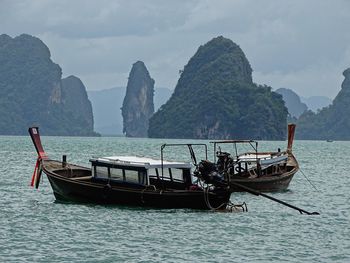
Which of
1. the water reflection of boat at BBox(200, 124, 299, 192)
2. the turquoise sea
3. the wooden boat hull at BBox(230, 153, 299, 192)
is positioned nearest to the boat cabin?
the turquoise sea

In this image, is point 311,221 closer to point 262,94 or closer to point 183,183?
point 183,183

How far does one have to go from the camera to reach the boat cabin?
27938mm

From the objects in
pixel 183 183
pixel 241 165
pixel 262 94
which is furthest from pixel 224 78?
pixel 183 183

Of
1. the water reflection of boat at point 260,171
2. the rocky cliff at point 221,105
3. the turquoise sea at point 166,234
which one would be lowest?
the turquoise sea at point 166,234

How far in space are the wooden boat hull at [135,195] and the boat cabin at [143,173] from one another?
0.31 meters

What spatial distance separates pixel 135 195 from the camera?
90.8 feet

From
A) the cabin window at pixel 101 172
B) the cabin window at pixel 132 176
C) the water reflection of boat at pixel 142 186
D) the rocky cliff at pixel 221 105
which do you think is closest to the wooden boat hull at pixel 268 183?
the water reflection of boat at pixel 142 186

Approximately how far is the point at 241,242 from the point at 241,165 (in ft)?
57.1

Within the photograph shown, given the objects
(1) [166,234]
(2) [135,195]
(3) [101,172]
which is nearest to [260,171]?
(3) [101,172]

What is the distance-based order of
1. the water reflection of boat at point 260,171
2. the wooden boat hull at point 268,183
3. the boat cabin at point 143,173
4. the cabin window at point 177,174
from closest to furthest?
the boat cabin at point 143,173
the cabin window at point 177,174
the wooden boat hull at point 268,183
the water reflection of boat at point 260,171

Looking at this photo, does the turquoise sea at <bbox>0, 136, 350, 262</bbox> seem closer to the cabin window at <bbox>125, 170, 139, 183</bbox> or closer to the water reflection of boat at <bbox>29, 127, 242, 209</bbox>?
the water reflection of boat at <bbox>29, 127, 242, 209</bbox>

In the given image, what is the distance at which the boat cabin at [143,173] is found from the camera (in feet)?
91.7

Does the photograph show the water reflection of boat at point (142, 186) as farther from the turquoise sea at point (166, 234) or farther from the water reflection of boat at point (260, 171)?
the water reflection of boat at point (260, 171)

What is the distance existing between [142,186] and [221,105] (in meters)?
154
